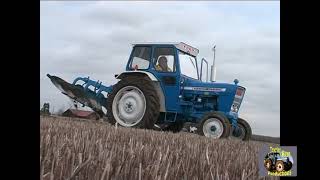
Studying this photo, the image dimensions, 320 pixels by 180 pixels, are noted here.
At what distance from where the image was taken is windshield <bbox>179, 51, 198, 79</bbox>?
425 inches

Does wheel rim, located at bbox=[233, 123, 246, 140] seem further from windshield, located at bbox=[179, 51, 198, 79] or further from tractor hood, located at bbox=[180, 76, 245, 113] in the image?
windshield, located at bbox=[179, 51, 198, 79]

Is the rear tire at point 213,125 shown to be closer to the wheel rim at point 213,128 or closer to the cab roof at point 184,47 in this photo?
the wheel rim at point 213,128

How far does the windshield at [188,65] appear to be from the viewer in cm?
1080

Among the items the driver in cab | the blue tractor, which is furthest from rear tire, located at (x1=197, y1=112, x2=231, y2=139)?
the driver in cab

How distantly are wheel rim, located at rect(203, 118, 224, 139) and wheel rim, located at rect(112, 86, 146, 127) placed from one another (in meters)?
1.45

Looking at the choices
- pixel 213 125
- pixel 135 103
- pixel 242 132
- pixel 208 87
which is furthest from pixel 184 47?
pixel 242 132

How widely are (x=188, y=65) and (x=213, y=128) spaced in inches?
73.7

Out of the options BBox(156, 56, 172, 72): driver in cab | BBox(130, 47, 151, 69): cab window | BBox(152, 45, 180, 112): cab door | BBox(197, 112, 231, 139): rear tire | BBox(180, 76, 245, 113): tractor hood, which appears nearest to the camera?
BBox(197, 112, 231, 139): rear tire

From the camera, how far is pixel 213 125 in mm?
10031

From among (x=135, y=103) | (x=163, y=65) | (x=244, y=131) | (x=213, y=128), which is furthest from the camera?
(x=244, y=131)

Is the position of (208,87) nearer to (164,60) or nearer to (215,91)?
(215,91)
